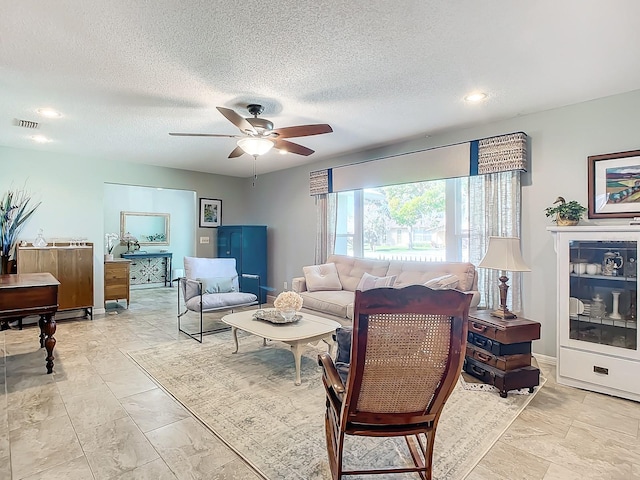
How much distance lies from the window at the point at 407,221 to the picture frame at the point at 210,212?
2.78 m

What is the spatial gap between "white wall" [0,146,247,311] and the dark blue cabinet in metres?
1.35

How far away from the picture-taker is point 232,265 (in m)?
5.19

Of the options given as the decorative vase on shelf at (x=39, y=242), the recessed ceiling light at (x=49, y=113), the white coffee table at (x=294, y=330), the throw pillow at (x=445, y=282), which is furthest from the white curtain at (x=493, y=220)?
the decorative vase on shelf at (x=39, y=242)

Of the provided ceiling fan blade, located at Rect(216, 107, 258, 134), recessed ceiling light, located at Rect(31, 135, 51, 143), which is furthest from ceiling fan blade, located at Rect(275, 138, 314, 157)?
recessed ceiling light, located at Rect(31, 135, 51, 143)

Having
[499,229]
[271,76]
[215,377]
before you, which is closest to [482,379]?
[499,229]

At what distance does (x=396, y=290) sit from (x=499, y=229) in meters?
2.74

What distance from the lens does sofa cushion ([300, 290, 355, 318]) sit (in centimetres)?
400

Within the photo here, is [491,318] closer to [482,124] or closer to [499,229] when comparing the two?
[499,229]

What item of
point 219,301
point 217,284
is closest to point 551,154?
point 219,301

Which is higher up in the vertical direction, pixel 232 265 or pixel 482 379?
pixel 232 265

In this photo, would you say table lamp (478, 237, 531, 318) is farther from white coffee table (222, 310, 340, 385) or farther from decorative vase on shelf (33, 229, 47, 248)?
decorative vase on shelf (33, 229, 47, 248)

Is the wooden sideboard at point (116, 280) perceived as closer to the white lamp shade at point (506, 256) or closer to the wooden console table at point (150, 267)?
the wooden console table at point (150, 267)

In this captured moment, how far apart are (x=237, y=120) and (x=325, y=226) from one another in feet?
9.45

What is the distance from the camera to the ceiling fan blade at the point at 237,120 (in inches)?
106
